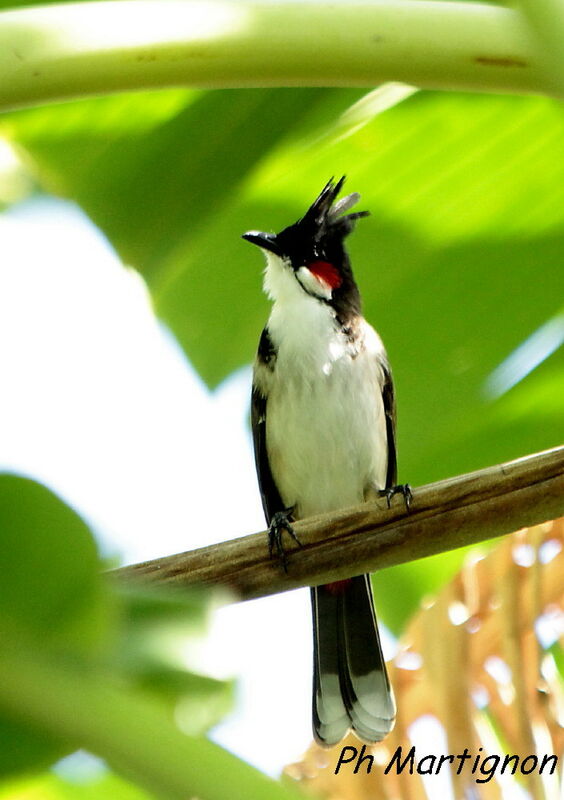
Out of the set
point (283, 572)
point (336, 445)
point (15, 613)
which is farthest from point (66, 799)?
point (336, 445)

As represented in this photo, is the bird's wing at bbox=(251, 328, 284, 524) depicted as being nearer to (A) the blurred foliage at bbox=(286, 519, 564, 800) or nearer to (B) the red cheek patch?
(B) the red cheek patch

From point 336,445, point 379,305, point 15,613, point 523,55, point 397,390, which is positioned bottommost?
point 15,613

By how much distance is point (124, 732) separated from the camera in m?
0.57

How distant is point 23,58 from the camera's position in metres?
0.77

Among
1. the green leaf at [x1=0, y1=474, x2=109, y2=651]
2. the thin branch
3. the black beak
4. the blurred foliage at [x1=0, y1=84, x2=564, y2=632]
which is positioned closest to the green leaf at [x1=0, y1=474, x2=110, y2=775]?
the green leaf at [x1=0, y1=474, x2=109, y2=651]

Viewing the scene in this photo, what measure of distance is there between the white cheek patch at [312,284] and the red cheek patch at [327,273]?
0.05ft

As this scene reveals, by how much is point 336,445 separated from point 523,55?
266 cm

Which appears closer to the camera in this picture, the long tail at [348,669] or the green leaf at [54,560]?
the green leaf at [54,560]

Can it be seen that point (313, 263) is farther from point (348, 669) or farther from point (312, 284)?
point (348, 669)

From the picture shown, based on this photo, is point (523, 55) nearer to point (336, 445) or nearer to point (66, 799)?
point (66, 799)

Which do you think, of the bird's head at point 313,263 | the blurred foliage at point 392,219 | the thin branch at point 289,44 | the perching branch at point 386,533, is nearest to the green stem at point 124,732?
the thin branch at point 289,44

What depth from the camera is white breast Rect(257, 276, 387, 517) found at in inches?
133

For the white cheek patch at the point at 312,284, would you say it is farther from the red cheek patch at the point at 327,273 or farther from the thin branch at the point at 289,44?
the thin branch at the point at 289,44

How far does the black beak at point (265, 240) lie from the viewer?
273 cm
